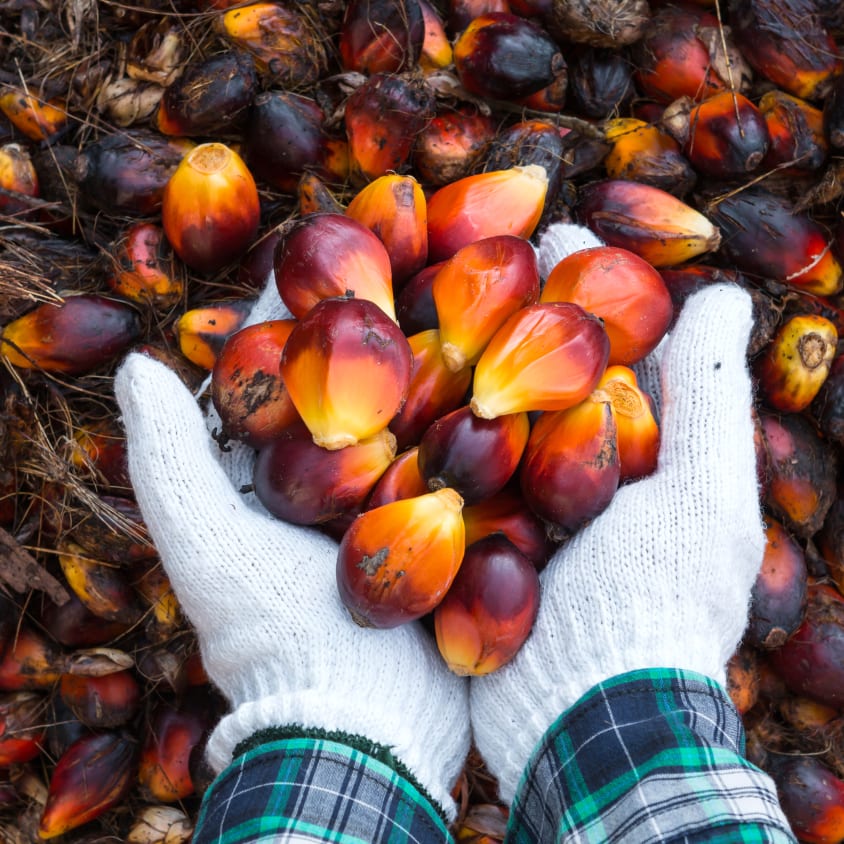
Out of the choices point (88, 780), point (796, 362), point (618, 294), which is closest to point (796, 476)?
point (796, 362)

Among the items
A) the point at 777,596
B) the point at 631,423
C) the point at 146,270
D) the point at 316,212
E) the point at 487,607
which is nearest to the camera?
the point at 487,607

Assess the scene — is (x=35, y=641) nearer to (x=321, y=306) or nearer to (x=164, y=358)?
(x=164, y=358)

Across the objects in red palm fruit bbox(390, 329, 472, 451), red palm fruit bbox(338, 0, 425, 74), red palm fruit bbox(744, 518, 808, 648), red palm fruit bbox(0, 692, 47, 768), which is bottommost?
red palm fruit bbox(0, 692, 47, 768)

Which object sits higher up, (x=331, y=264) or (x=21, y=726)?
(x=331, y=264)

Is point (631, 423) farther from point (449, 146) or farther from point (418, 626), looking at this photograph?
point (449, 146)

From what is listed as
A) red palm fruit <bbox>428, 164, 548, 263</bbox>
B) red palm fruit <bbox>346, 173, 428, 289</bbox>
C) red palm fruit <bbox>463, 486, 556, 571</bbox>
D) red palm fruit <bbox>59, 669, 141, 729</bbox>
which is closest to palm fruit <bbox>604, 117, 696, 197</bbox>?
red palm fruit <bbox>428, 164, 548, 263</bbox>

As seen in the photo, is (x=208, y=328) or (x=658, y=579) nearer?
(x=658, y=579)

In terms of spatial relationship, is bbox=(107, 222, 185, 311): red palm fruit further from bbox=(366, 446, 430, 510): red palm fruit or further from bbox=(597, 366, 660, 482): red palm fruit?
bbox=(597, 366, 660, 482): red palm fruit
